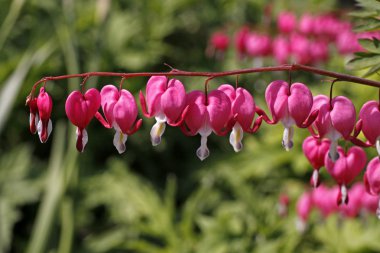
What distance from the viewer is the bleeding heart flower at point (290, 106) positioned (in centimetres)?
115

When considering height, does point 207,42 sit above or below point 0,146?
above

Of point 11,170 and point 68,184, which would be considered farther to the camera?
point 11,170

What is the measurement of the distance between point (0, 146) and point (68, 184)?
5.40 feet

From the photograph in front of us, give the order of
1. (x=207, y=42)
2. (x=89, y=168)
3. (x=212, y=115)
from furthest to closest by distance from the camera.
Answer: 1. (x=207, y=42)
2. (x=89, y=168)
3. (x=212, y=115)

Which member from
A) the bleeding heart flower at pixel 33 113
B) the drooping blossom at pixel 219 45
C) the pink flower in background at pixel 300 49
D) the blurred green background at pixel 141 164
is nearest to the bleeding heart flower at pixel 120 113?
the bleeding heart flower at pixel 33 113

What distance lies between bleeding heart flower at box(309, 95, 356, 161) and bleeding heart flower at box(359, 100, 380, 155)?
26 mm

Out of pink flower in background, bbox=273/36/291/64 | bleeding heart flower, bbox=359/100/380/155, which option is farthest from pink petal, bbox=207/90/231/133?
pink flower in background, bbox=273/36/291/64

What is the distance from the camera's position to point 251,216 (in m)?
2.45

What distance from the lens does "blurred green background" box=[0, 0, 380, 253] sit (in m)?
2.50

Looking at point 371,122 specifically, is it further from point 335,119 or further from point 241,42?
point 241,42

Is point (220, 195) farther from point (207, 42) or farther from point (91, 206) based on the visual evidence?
point (207, 42)

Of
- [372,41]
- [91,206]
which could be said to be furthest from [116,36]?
[372,41]

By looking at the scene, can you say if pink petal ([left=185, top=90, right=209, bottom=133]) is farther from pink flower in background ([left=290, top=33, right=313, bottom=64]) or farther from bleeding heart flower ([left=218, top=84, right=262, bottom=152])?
pink flower in background ([left=290, top=33, right=313, bottom=64])

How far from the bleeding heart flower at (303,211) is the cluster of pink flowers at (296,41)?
148 centimetres
